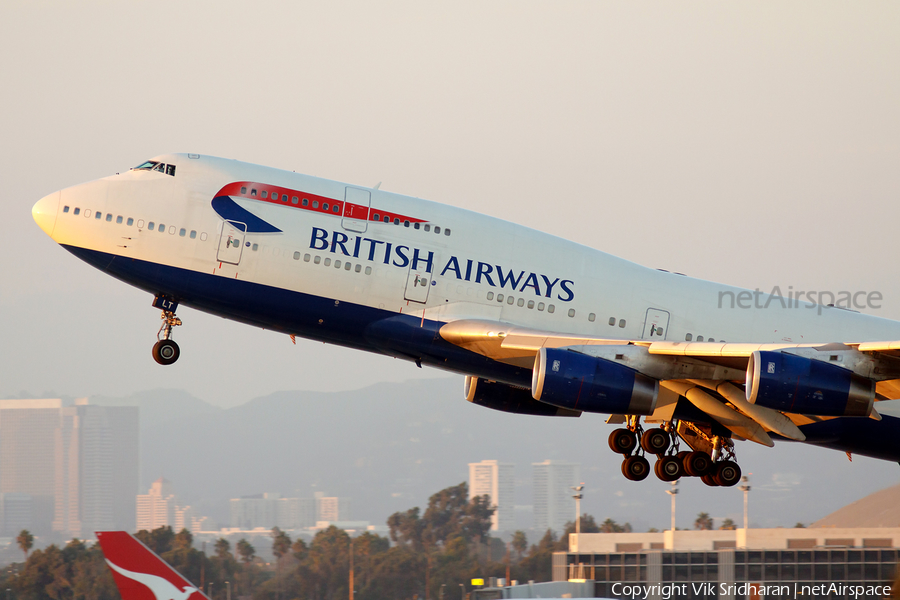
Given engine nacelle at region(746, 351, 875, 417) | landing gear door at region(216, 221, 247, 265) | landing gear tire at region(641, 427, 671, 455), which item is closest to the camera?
engine nacelle at region(746, 351, 875, 417)

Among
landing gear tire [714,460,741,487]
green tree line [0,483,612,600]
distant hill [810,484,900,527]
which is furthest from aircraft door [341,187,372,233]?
distant hill [810,484,900,527]

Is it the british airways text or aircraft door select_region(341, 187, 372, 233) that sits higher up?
aircraft door select_region(341, 187, 372, 233)

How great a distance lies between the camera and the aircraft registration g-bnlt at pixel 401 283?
27312 mm

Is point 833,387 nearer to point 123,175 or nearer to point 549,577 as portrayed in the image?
point 123,175

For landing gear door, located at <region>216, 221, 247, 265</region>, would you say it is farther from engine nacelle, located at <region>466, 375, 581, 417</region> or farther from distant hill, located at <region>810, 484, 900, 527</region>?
distant hill, located at <region>810, 484, 900, 527</region>

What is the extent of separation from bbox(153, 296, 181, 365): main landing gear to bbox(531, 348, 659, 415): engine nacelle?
10896 millimetres

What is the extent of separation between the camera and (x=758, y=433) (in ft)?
101

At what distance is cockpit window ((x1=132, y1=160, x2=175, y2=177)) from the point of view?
28.7 metres

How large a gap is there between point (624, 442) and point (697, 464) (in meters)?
2.53

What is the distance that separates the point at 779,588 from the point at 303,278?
41.9 metres

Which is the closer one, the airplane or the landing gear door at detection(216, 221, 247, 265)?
the landing gear door at detection(216, 221, 247, 265)

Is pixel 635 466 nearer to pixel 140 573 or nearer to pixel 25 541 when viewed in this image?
pixel 140 573

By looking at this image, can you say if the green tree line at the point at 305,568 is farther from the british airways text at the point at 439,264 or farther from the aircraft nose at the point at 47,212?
the british airways text at the point at 439,264

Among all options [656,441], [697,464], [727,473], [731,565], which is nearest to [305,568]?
[731,565]
